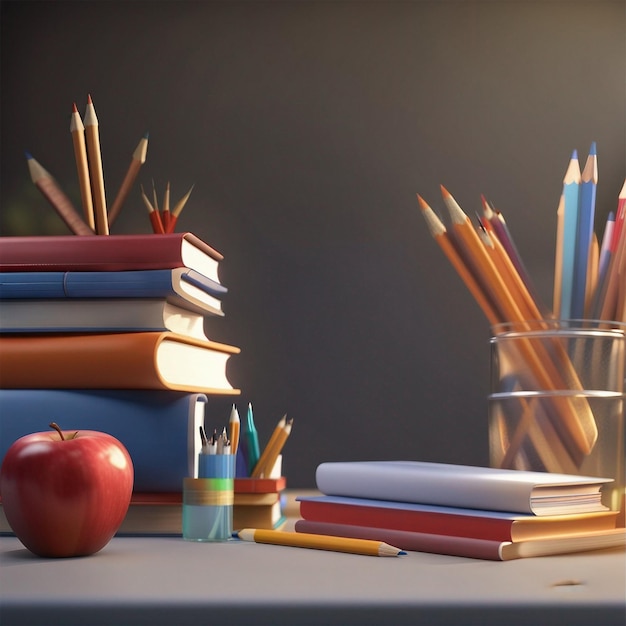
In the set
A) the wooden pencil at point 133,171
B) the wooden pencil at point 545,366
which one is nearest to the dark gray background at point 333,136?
the wooden pencil at point 133,171

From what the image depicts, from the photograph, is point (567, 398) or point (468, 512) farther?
point (567, 398)

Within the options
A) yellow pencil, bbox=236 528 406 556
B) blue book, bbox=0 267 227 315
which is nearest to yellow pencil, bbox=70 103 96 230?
blue book, bbox=0 267 227 315

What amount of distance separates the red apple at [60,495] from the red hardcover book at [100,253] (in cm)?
19

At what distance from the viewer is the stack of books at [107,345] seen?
692 mm

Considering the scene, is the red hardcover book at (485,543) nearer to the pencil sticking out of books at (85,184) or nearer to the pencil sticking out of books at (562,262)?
the pencil sticking out of books at (562,262)

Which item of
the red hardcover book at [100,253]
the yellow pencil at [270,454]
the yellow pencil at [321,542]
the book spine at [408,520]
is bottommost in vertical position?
the yellow pencil at [321,542]

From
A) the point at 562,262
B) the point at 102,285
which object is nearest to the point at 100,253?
the point at 102,285

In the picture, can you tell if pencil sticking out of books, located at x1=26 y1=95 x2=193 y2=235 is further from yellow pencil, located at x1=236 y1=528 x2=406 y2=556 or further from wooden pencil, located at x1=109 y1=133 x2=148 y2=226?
yellow pencil, located at x1=236 y1=528 x2=406 y2=556

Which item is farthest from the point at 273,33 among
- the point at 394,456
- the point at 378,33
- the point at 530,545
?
the point at 530,545

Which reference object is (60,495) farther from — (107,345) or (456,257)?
(456,257)

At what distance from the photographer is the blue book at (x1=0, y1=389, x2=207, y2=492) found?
69 centimetres

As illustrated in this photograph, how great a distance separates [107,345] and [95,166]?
0.19 meters

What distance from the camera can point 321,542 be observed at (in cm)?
59

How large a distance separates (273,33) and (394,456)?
22.0 inches
